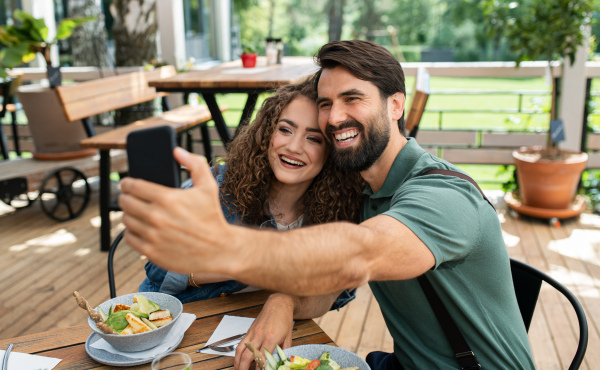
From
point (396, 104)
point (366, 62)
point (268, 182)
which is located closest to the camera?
point (366, 62)

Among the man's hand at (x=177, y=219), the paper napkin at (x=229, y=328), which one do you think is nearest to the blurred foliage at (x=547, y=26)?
the paper napkin at (x=229, y=328)

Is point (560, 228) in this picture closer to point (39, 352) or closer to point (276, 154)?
point (276, 154)

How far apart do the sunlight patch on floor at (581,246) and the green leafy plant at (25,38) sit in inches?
172

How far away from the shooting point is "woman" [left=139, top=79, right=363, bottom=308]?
1.91 m

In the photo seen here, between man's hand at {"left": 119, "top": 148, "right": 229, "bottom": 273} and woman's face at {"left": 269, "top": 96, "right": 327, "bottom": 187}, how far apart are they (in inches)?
44.6

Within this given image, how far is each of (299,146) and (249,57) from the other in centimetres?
291

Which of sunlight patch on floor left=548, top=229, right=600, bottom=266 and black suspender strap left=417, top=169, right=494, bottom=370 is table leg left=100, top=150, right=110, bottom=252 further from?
sunlight patch on floor left=548, top=229, right=600, bottom=266

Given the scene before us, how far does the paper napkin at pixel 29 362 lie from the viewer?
4.16 feet

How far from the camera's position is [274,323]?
4.66 ft

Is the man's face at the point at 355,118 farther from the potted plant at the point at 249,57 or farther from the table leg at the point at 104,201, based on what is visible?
the potted plant at the point at 249,57

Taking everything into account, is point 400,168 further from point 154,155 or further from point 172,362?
point 154,155

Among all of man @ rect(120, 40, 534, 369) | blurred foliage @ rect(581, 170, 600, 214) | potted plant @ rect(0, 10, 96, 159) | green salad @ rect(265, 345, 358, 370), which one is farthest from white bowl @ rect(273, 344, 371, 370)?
blurred foliage @ rect(581, 170, 600, 214)

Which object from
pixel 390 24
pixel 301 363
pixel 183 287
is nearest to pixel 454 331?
pixel 301 363

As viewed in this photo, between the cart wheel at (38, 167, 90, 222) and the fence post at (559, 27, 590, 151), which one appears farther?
the fence post at (559, 27, 590, 151)
